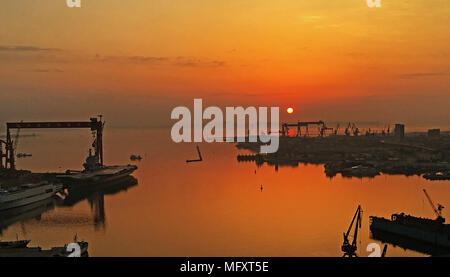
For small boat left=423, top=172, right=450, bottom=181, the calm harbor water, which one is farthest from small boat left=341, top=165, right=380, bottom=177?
small boat left=423, top=172, right=450, bottom=181

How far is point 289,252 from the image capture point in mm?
10938

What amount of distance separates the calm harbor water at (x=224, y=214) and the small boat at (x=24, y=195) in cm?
68

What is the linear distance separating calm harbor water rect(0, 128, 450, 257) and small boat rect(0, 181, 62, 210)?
0.68 m

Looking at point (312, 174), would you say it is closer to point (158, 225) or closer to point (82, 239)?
point (158, 225)

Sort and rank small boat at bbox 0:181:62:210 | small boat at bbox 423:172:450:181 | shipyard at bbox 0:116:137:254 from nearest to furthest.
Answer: shipyard at bbox 0:116:137:254 → small boat at bbox 0:181:62:210 → small boat at bbox 423:172:450:181

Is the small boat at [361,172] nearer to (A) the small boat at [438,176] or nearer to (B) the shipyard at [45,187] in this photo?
(A) the small boat at [438,176]

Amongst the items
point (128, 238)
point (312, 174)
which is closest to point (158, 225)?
point (128, 238)

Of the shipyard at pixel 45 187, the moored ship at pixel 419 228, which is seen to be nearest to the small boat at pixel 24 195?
the shipyard at pixel 45 187

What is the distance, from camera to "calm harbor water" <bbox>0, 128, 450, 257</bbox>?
11773 mm

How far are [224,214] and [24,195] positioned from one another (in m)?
8.84

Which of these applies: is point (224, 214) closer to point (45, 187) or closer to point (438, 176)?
point (45, 187)

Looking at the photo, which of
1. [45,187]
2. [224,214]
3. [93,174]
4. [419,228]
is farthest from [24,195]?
[419,228]

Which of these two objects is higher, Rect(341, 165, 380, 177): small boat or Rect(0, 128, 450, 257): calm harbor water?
Rect(341, 165, 380, 177): small boat

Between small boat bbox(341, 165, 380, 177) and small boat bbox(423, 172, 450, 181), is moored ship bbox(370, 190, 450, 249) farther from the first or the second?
small boat bbox(341, 165, 380, 177)
